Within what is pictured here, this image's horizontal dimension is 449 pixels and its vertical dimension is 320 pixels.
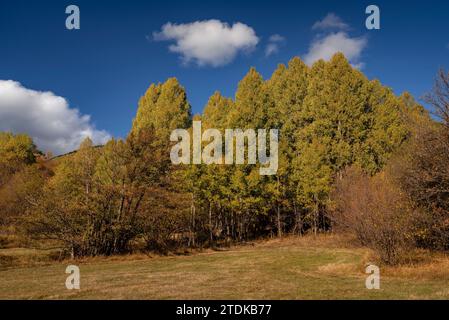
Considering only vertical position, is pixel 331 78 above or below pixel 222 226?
above

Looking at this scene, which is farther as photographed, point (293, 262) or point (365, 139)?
point (365, 139)

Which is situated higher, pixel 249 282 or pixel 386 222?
pixel 386 222

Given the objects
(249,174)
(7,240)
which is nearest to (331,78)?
(249,174)

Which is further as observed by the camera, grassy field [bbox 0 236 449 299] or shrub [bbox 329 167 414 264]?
shrub [bbox 329 167 414 264]

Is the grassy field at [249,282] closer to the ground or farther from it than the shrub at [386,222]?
closer to the ground

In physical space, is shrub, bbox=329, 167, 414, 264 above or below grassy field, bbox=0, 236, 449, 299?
above

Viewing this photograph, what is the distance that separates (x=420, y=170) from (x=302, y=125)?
20.4 metres

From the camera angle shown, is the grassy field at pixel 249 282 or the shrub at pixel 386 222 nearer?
the grassy field at pixel 249 282

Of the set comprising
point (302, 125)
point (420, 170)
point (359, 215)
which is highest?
point (302, 125)

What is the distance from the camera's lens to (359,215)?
15.7 m

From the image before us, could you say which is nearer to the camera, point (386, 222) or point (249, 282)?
point (249, 282)
